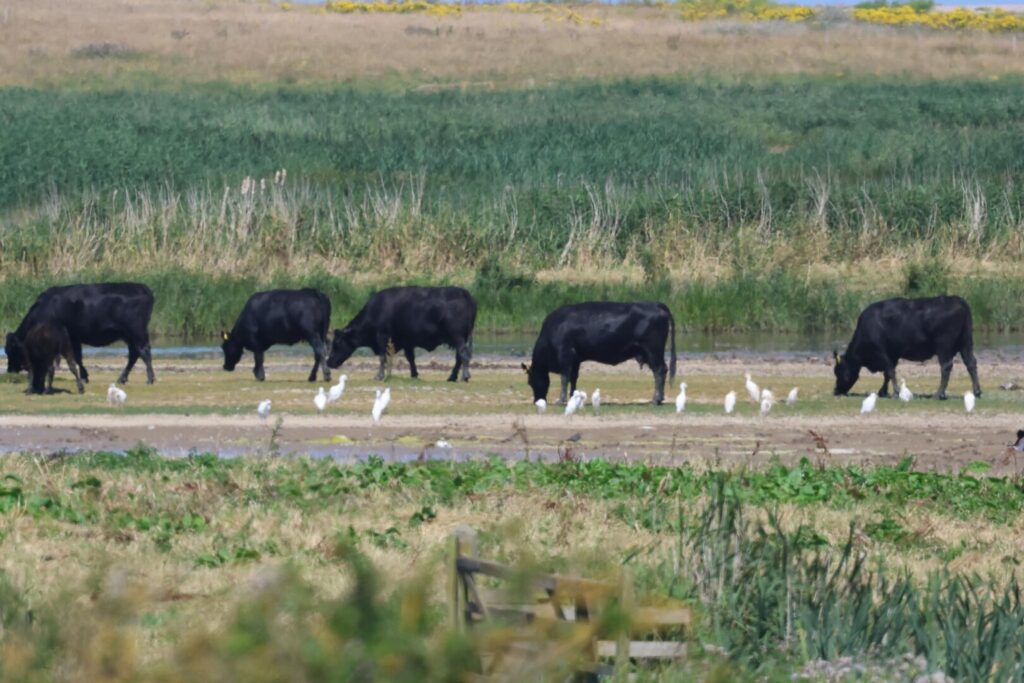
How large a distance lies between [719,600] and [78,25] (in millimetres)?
76291

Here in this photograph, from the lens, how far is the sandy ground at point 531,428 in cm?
1697

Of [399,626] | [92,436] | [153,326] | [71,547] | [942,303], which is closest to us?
[399,626]

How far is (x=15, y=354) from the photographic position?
80.8 feet

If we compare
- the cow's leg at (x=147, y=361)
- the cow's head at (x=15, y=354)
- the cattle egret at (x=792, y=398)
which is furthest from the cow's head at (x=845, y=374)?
the cow's head at (x=15, y=354)

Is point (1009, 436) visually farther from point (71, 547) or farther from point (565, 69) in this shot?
point (565, 69)

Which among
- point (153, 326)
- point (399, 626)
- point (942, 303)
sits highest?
point (399, 626)

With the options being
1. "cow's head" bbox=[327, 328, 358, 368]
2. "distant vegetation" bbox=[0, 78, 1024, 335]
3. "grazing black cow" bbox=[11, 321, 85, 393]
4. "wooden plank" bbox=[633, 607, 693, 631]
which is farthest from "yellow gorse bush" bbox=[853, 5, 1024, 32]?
"wooden plank" bbox=[633, 607, 693, 631]

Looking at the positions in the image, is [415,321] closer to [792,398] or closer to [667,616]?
[792,398]

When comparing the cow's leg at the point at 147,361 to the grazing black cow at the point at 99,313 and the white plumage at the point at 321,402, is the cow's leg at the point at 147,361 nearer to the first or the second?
the grazing black cow at the point at 99,313

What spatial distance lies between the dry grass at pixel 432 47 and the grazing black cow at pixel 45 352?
151 ft

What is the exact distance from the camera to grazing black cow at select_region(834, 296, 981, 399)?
75.7 feet

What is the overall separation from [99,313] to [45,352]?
100 inches

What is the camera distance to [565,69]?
72438mm

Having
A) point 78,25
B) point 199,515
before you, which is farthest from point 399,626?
point 78,25
